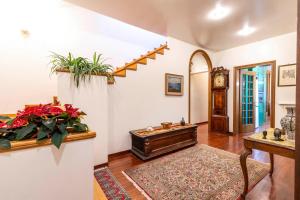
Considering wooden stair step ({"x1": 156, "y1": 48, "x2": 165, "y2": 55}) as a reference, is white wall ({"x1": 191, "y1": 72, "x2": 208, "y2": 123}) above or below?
below

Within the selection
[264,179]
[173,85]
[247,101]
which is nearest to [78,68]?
[173,85]

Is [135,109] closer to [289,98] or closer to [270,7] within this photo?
[270,7]

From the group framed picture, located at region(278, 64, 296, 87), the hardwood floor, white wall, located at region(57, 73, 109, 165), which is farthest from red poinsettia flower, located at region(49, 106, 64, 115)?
framed picture, located at region(278, 64, 296, 87)

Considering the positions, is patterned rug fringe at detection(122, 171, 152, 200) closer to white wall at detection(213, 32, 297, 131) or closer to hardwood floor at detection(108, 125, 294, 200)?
hardwood floor at detection(108, 125, 294, 200)

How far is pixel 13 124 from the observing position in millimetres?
882

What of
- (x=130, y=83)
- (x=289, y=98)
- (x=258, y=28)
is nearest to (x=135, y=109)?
(x=130, y=83)

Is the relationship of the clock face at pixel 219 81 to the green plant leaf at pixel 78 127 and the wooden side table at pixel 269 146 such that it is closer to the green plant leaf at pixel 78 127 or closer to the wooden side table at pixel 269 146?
the wooden side table at pixel 269 146

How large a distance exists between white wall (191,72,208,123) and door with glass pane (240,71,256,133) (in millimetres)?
1783

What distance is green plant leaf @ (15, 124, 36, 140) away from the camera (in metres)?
0.84

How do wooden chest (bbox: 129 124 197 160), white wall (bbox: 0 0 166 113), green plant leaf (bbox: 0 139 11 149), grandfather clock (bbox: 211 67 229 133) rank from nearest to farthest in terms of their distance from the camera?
green plant leaf (bbox: 0 139 11 149)
white wall (bbox: 0 0 166 113)
wooden chest (bbox: 129 124 197 160)
grandfather clock (bbox: 211 67 229 133)

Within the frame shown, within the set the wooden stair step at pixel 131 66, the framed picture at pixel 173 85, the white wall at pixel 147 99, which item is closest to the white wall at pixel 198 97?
the white wall at pixel 147 99

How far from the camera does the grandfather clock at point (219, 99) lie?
455cm

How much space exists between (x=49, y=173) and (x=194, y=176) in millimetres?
1891

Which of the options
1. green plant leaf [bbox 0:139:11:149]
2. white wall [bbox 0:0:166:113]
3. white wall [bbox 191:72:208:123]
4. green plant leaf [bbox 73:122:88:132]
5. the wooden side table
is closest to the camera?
green plant leaf [bbox 0:139:11:149]
